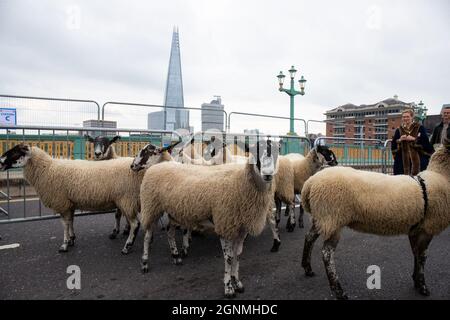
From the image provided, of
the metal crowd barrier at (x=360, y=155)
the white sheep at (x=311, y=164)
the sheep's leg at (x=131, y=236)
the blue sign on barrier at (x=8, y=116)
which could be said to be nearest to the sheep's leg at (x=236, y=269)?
the sheep's leg at (x=131, y=236)

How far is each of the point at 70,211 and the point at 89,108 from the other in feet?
13.8

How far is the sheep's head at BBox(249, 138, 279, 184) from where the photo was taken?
9.53ft

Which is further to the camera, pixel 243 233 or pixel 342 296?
pixel 243 233

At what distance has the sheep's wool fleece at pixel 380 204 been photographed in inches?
112

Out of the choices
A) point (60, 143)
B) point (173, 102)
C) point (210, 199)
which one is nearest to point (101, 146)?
point (60, 143)

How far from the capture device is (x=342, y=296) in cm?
277

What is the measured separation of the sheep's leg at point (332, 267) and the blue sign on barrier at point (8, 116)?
7.71 metres

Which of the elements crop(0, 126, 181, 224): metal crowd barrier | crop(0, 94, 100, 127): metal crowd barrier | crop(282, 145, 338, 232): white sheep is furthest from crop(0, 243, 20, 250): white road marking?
crop(282, 145, 338, 232): white sheep

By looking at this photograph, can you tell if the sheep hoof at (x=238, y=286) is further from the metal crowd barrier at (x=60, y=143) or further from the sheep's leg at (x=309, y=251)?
the metal crowd barrier at (x=60, y=143)

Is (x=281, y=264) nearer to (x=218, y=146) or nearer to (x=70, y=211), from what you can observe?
(x=218, y=146)

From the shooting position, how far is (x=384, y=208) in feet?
9.26

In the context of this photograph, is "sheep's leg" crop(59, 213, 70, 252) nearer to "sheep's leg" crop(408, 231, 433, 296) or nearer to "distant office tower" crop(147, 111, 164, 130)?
"sheep's leg" crop(408, 231, 433, 296)

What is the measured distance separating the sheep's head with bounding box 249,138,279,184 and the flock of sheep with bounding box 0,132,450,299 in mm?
10
